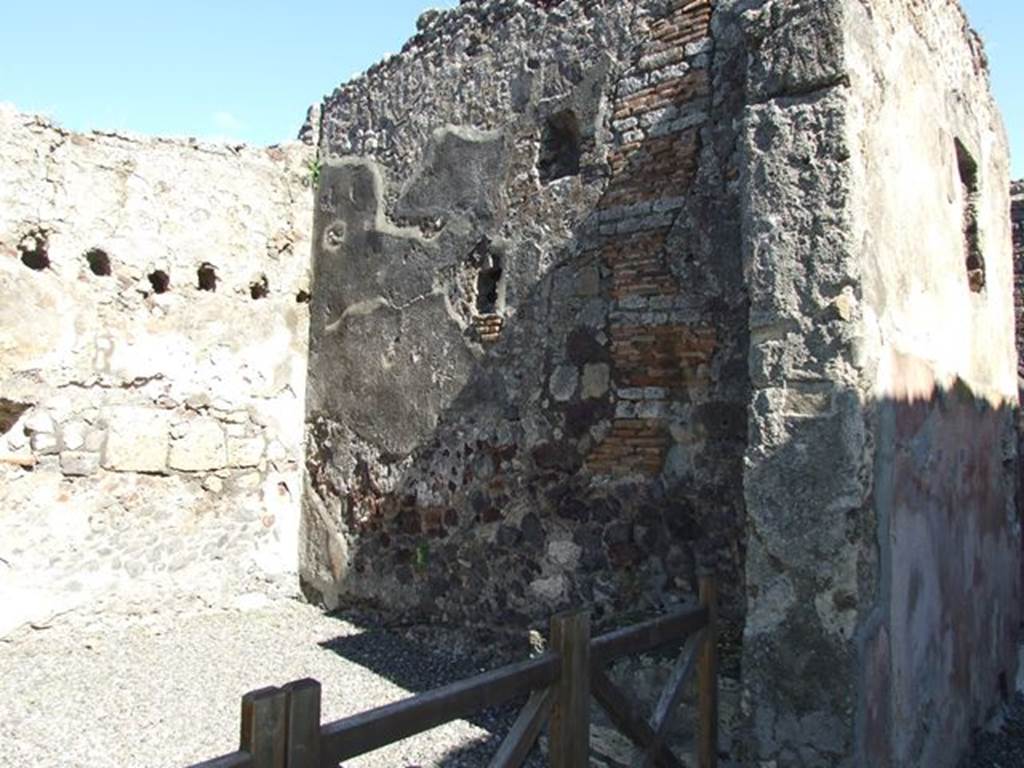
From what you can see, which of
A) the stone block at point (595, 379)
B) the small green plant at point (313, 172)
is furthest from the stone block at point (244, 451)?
the stone block at point (595, 379)

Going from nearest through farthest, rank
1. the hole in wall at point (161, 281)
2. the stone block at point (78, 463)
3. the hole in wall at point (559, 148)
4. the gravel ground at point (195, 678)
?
the gravel ground at point (195, 678)
the hole in wall at point (559, 148)
the stone block at point (78, 463)
the hole in wall at point (161, 281)

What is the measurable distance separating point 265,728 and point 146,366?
4.00 metres

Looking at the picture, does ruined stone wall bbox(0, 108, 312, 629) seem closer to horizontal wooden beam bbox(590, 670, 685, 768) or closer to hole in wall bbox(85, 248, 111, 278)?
hole in wall bbox(85, 248, 111, 278)

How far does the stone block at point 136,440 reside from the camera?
492 cm

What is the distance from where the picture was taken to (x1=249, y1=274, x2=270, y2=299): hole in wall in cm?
557

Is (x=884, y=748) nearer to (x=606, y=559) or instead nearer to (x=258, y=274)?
(x=606, y=559)

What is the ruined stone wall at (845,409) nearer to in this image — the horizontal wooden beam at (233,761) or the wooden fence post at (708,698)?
the wooden fence post at (708,698)

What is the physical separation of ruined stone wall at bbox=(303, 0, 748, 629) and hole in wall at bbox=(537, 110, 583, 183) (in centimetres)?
2

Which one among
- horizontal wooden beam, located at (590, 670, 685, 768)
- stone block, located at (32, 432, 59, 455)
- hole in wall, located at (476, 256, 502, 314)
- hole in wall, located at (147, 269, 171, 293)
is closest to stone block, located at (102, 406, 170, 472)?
stone block, located at (32, 432, 59, 455)

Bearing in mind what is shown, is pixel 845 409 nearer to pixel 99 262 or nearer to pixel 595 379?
pixel 595 379

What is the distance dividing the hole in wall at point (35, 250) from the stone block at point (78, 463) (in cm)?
106

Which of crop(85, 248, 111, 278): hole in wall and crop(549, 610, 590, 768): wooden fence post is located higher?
crop(85, 248, 111, 278): hole in wall

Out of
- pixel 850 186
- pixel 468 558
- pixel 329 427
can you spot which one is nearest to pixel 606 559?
pixel 468 558

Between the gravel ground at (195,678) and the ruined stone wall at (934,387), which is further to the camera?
the gravel ground at (195,678)
